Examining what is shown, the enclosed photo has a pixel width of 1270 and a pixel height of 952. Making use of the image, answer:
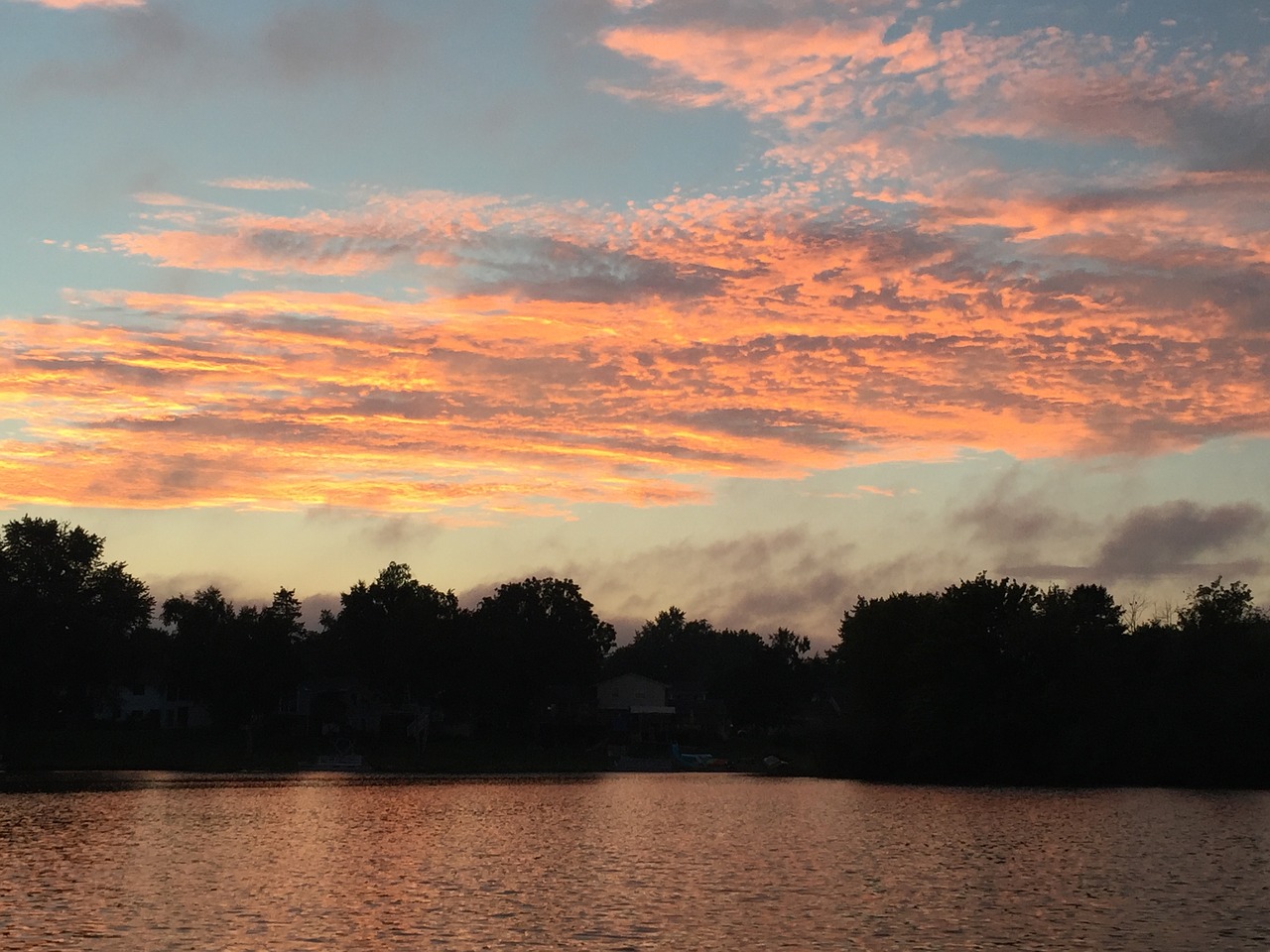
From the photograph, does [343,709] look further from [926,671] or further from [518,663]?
[926,671]

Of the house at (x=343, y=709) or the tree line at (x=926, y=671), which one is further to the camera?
the house at (x=343, y=709)

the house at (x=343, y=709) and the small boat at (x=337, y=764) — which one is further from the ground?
the house at (x=343, y=709)

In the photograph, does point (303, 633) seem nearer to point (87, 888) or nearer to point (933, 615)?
point (933, 615)

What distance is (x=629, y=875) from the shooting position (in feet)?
151

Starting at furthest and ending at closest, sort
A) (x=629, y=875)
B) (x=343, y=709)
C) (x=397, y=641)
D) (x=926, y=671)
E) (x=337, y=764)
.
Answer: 1. (x=343, y=709)
2. (x=397, y=641)
3. (x=337, y=764)
4. (x=926, y=671)
5. (x=629, y=875)

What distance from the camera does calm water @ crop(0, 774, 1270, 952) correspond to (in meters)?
32.8

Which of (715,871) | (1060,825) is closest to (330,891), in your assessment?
(715,871)

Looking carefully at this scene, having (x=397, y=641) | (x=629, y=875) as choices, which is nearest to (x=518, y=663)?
(x=397, y=641)

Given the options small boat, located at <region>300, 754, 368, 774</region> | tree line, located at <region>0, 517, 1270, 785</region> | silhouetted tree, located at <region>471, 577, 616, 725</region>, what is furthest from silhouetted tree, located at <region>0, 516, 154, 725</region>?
silhouetted tree, located at <region>471, 577, 616, 725</region>

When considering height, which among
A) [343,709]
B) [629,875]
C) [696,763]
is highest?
[343,709]

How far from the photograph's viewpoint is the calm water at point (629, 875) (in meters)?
32.8

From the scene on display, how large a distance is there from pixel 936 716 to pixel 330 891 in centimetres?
7975

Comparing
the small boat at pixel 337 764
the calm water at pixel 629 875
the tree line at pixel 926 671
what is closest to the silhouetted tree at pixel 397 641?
the tree line at pixel 926 671

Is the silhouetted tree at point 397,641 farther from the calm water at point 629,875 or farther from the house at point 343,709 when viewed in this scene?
the calm water at point 629,875
